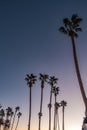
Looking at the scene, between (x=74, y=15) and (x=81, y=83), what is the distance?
12.0 m

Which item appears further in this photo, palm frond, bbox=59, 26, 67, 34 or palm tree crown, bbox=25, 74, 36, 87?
palm tree crown, bbox=25, 74, 36, 87

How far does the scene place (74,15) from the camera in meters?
41.1

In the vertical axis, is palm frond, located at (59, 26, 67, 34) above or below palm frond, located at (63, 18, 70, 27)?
below

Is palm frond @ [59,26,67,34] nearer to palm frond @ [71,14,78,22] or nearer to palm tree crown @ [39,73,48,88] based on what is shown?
palm frond @ [71,14,78,22]

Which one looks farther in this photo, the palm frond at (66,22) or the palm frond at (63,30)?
the palm frond at (66,22)

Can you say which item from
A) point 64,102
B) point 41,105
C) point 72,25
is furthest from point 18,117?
point 72,25

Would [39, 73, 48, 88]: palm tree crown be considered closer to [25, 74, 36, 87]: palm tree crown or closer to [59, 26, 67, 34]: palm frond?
[25, 74, 36, 87]: palm tree crown

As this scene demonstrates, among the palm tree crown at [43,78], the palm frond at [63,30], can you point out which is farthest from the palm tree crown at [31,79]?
the palm frond at [63,30]

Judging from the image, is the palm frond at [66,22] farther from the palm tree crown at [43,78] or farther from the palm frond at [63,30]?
the palm tree crown at [43,78]

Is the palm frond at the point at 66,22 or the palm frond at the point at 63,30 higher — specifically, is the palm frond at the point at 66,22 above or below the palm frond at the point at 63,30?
above

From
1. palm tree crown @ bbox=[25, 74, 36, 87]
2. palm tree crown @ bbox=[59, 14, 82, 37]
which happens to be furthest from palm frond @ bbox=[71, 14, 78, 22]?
palm tree crown @ bbox=[25, 74, 36, 87]

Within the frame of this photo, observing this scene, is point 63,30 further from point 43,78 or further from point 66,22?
point 43,78

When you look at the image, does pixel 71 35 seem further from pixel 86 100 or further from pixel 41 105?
pixel 41 105

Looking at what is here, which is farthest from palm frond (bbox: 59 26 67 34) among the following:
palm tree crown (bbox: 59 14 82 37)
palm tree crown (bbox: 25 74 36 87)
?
palm tree crown (bbox: 25 74 36 87)
